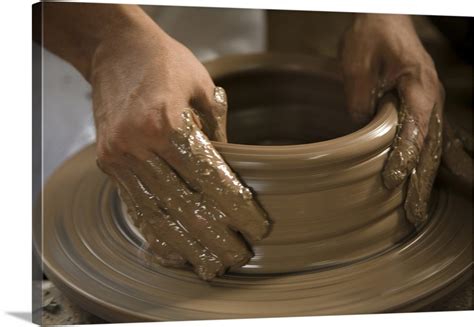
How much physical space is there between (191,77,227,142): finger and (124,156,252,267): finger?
0.41ft

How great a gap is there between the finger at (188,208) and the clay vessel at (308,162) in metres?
0.07

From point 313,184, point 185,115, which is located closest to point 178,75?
point 185,115

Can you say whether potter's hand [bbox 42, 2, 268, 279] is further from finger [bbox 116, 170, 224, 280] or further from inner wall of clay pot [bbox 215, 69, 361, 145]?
inner wall of clay pot [bbox 215, 69, 361, 145]

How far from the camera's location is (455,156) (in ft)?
5.83

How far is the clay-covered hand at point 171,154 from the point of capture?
4.85ft

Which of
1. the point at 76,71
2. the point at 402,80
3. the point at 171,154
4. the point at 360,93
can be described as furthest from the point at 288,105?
the point at 76,71

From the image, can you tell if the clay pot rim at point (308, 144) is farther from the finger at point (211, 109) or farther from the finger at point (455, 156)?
the finger at point (455, 156)

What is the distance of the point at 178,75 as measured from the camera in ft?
5.02

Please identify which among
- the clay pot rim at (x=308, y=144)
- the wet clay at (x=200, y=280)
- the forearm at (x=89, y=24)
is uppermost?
the forearm at (x=89, y=24)

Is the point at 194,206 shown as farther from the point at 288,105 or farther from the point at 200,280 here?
the point at 288,105

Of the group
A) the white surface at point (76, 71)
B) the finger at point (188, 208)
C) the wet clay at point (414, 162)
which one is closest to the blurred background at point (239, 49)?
the white surface at point (76, 71)

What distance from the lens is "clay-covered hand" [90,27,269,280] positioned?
4.85 ft

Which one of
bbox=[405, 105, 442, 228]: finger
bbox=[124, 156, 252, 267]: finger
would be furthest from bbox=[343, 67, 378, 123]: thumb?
bbox=[124, 156, 252, 267]: finger

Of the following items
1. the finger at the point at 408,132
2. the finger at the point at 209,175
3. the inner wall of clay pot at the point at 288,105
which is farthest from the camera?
the inner wall of clay pot at the point at 288,105
